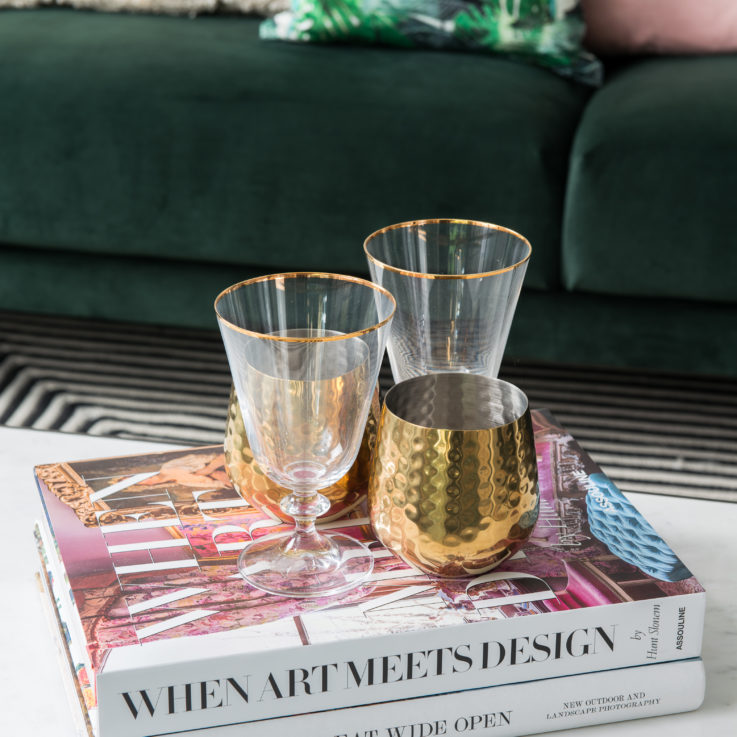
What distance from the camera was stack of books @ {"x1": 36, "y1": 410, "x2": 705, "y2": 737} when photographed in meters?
0.48

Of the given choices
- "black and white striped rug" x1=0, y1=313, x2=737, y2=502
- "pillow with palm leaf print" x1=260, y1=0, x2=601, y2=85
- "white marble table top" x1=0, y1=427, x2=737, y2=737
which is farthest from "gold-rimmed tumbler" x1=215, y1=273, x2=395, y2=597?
"pillow with palm leaf print" x1=260, y1=0, x2=601, y2=85

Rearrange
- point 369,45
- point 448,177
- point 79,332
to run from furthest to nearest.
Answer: point 79,332 → point 369,45 → point 448,177

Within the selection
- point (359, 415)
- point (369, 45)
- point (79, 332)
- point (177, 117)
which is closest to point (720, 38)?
point (369, 45)

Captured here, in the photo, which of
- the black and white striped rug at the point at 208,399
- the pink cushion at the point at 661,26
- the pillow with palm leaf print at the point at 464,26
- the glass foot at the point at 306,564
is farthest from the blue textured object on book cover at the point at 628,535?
the pink cushion at the point at 661,26

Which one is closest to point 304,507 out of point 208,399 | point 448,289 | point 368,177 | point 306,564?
point 306,564

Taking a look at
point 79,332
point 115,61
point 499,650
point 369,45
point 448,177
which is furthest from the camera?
point 79,332

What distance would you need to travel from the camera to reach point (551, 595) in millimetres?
530

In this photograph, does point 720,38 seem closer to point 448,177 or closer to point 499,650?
point 448,177

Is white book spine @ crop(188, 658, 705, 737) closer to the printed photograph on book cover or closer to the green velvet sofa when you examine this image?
the printed photograph on book cover

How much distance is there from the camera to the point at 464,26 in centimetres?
146

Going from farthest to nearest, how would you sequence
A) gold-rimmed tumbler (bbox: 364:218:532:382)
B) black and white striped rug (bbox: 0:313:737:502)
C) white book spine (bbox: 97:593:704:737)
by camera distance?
black and white striped rug (bbox: 0:313:737:502) → gold-rimmed tumbler (bbox: 364:218:532:382) → white book spine (bbox: 97:593:704:737)

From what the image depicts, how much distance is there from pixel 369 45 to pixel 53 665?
1156mm

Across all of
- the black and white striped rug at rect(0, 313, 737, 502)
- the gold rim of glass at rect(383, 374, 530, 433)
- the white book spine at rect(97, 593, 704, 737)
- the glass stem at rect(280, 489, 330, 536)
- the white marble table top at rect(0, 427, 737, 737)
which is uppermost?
the gold rim of glass at rect(383, 374, 530, 433)

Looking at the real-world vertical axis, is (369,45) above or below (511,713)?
above
